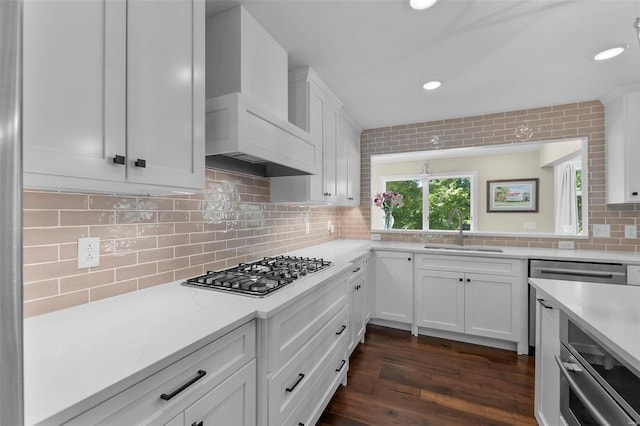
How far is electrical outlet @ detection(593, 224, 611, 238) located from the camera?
2806mm

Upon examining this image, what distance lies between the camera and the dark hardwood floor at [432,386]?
180 centimetres

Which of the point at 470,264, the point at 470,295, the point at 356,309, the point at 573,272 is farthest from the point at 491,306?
the point at 356,309

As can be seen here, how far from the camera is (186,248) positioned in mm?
1627

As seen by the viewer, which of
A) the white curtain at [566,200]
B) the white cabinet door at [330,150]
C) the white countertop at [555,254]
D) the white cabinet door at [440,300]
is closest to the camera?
the white countertop at [555,254]

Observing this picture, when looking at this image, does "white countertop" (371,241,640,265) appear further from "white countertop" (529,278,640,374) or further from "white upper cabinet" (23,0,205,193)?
"white upper cabinet" (23,0,205,193)

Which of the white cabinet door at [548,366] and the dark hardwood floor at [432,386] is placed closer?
the white cabinet door at [548,366]

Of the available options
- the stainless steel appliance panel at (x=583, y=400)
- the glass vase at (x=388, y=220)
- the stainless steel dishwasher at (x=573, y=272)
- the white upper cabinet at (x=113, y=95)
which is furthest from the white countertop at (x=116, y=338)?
the glass vase at (x=388, y=220)

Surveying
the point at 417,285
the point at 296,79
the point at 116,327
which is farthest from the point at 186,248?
the point at 417,285

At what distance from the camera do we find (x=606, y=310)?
116 cm

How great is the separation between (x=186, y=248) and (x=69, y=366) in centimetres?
93

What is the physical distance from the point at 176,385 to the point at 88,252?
2.34ft

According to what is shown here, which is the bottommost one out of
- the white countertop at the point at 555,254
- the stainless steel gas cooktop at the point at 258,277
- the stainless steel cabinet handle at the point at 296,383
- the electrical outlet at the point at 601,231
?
the stainless steel cabinet handle at the point at 296,383

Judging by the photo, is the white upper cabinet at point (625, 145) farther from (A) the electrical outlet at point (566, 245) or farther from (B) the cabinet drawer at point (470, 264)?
(B) the cabinet drawer at point (470, 264)

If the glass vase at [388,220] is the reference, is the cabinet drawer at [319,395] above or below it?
below
